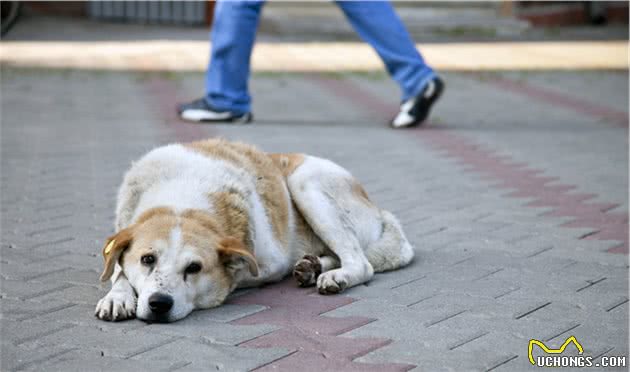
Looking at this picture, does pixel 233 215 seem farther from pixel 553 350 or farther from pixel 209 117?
pixel 209 117

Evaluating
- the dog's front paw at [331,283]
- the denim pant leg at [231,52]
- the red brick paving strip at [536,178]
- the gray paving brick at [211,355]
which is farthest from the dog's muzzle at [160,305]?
the denim pant leg at [231,52]

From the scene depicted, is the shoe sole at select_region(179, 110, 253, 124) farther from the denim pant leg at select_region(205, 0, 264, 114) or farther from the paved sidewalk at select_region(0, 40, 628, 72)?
the paved sidewalk at select_region(0, 40, 628, 72)

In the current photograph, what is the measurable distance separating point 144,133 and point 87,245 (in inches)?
135

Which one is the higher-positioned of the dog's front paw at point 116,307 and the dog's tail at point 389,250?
the dog's front paw at point 116,307

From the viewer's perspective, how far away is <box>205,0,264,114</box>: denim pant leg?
28.7 feet

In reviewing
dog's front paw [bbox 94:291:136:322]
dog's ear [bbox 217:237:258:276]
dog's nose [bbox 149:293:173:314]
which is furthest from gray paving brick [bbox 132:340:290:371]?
dog's ear [bbox 217:237:258:276]

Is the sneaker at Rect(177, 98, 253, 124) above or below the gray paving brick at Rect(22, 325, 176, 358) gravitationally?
below

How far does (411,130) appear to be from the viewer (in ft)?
30.5

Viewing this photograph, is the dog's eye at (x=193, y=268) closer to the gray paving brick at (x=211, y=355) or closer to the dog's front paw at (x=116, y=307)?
the dog's front paw at (x=116, y=307)

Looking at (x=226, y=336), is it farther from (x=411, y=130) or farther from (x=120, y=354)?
(x=411, y=130)

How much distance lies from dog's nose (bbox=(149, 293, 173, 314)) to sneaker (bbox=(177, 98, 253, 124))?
5261 millimetres

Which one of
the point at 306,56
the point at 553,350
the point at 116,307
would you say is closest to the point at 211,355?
the point at 116,307

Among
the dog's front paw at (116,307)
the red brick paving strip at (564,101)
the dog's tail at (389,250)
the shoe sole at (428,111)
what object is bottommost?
the red brick paving strip at (564,101)

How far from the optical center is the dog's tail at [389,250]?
195 inches
